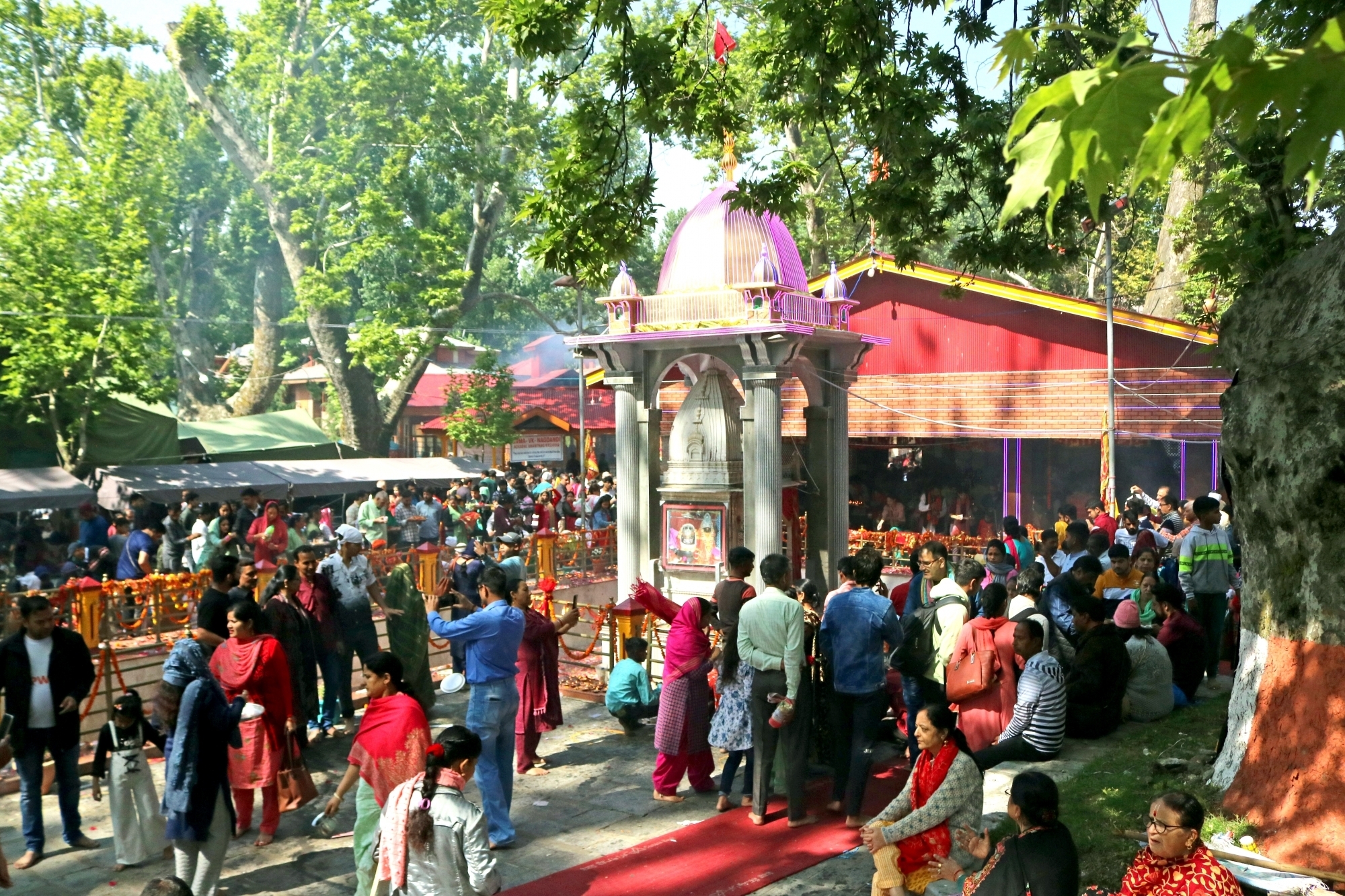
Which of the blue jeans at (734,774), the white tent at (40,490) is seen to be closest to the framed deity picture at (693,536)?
the blue jeans at (734,774)

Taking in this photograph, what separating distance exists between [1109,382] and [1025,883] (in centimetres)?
1639

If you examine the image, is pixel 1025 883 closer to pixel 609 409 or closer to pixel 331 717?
pixel 331 717

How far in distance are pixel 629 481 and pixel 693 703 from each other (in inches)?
267

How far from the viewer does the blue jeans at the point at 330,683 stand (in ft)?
32.2

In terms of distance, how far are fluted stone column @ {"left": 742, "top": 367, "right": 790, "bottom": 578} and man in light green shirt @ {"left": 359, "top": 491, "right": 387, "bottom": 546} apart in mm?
8159

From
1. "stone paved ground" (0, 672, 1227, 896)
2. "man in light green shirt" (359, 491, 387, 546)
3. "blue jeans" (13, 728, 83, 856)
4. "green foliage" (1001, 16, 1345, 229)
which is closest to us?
"green foliage" (1001, 16, 1345, 229)

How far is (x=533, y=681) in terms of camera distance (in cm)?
902

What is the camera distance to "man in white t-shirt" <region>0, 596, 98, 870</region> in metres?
7.32

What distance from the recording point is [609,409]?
39.1 meters

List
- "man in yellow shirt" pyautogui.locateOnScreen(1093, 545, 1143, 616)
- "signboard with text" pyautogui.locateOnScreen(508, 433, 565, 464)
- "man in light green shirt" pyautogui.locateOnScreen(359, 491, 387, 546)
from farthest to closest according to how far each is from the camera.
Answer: "signboard with text" pyautogui.locateOnScreen(508, 433, 565, 464), "man in light green shirt" pyautogui.locateOnScreen(359, 491, 387, 546), "man in yellow shirt" pyautogui.locateOnScreen(1093, 545, 1143, 616)

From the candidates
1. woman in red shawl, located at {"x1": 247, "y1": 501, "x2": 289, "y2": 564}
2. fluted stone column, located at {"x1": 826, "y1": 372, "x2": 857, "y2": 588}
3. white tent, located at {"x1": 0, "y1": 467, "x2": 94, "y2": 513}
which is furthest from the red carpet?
white tent, located at {"x1": 0, "y1": 467, "x2": 94, "y2": 513}

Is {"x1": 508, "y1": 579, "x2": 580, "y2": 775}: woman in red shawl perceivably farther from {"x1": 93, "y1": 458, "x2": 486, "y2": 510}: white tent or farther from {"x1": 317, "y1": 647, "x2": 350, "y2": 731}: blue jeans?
{"x1": 93, "y1": 458, "x2": 486, "y2": 510}: white tent

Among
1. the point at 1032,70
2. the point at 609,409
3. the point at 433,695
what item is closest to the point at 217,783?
the point at 433,695

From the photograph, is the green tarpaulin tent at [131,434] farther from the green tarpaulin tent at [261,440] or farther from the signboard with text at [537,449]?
the signboard with text at [537,449]
